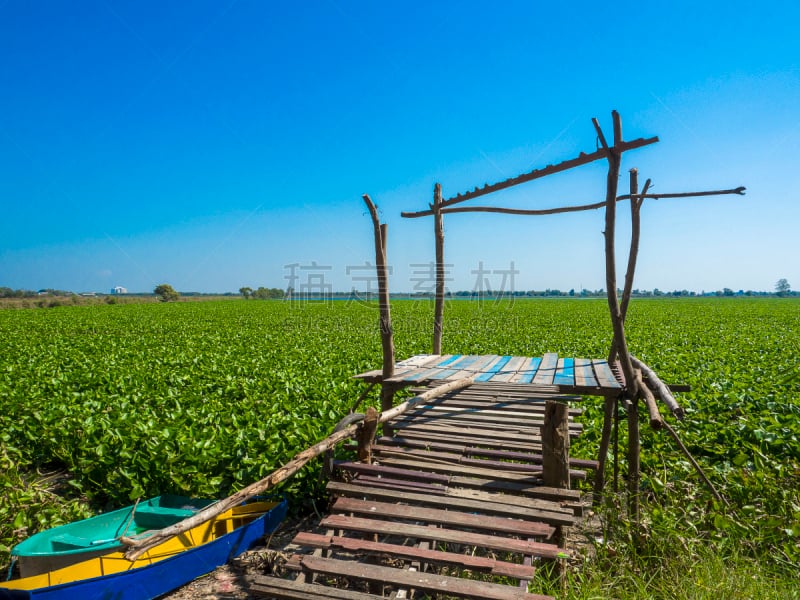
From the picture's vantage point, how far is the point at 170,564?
3004mm

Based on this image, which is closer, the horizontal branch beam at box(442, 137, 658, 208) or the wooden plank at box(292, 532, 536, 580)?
the wooden plank at box(292, 532, 536, 580)

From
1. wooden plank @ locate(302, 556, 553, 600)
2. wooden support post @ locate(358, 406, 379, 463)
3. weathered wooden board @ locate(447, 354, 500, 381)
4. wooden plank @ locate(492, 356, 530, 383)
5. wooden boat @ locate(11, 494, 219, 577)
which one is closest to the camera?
wooden plank @ locate(302, 556, 553, 600)

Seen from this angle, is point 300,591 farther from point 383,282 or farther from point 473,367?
point 473,367

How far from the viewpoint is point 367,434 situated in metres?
3.63

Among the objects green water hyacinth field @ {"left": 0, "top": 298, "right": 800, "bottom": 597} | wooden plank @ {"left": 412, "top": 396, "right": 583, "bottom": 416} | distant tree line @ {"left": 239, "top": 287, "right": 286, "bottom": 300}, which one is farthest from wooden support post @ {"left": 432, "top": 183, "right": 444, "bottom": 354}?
distant tree line @ {"left": 239, "top": 287, "right": 286, "bottom": 300}

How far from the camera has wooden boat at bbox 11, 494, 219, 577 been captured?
9.35ft

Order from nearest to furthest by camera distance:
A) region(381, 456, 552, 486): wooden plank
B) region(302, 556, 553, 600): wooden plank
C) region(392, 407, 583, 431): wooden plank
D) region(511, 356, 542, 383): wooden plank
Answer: region(302, 556, 553, 600): wooden plank, region(381, 456, 552, 486): wooden plank, region(392, 407, 583, 431): wooden plank, region(511, 356, 542, 383): wooden plank

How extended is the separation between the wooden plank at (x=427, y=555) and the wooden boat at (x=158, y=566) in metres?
0.87

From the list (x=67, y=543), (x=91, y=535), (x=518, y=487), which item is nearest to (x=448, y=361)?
(x=518, y=487)

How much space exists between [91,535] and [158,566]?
2.64 feet

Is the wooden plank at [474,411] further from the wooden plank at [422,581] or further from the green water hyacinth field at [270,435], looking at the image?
the wooden plank at [422,581]

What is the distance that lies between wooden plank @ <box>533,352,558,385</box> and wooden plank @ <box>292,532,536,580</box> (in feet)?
7.22

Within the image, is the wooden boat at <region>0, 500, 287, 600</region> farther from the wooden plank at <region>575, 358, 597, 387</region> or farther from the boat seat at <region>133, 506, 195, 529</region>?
the wooden plank at <region>575, 358, 597, 387</region>

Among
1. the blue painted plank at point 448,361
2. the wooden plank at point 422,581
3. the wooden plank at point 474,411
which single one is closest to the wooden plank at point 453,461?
the wooden plank at point 474,411
